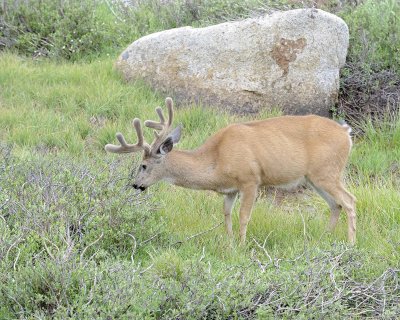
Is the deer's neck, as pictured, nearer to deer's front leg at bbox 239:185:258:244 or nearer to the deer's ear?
the deer's ear

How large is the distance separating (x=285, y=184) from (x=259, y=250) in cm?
98

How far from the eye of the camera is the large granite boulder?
11.5 metres


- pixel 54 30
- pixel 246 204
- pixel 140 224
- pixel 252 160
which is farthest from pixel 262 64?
pixel 140 224

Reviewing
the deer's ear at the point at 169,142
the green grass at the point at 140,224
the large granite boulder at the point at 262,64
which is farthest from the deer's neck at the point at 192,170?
the large granite boulder at the point at 262,64

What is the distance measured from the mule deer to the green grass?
0.89ft

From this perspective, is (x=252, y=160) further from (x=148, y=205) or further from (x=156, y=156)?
(x=148, y=205)

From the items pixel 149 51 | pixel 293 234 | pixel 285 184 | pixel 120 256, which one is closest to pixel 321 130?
pixel 285 184

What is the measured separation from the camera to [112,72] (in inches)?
482

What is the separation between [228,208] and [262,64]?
12.6 ft

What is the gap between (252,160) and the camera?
26.9 ft

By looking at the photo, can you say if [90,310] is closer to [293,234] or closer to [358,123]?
[293,234]

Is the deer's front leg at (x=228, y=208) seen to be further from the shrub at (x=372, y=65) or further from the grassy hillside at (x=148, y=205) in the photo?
the shrub at (x=372, y=65)

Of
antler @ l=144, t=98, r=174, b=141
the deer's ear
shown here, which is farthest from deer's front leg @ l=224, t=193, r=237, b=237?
antler @ l=144, t=98, r=174, b=141

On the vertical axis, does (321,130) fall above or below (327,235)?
above
